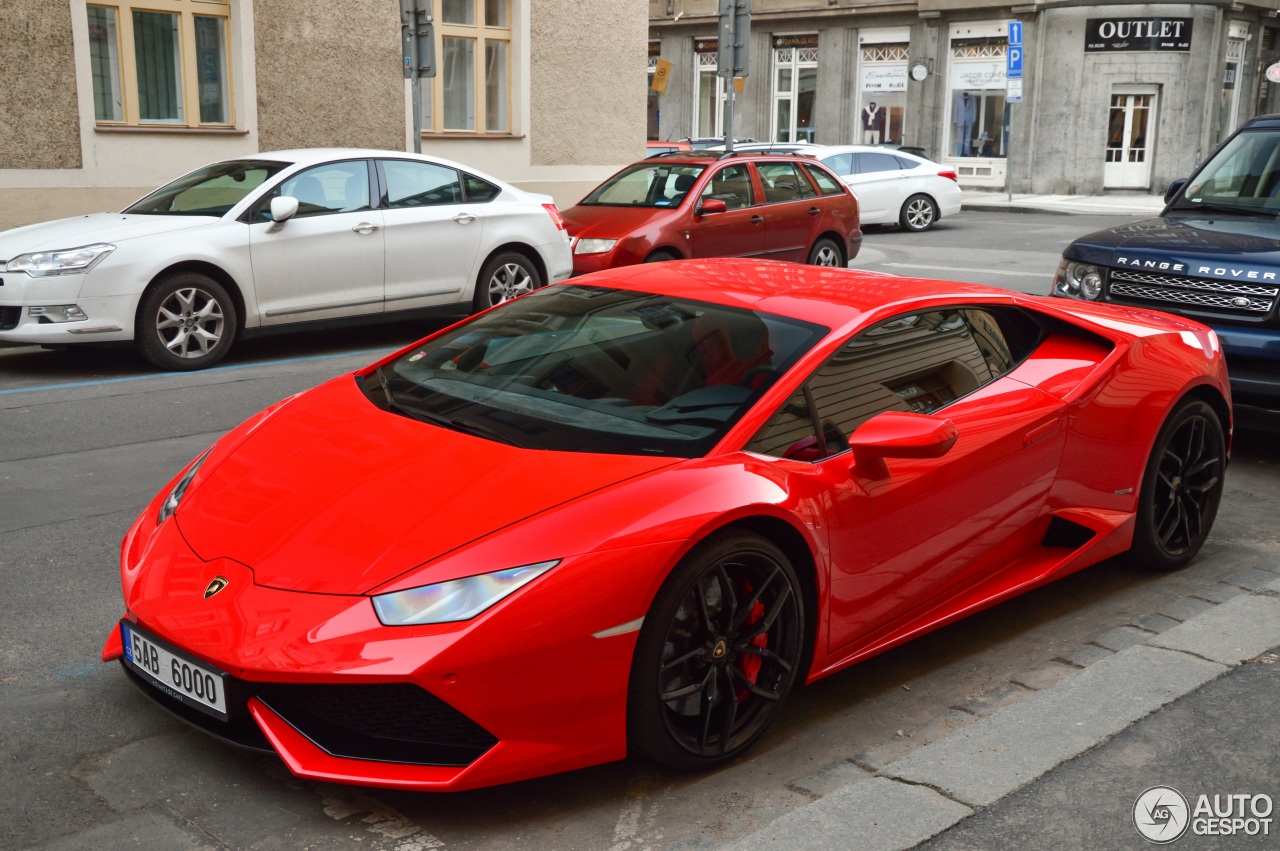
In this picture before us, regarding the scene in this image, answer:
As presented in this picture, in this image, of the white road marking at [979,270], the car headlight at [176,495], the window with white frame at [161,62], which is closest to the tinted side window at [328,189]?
the window with white frame at [161,62]

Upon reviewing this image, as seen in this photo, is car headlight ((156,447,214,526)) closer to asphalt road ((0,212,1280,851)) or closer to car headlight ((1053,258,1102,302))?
asphalt road ((0,212,1280,851))

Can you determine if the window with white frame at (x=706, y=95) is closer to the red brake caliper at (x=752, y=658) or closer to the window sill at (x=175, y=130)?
the window sill at (x=175, y=130)

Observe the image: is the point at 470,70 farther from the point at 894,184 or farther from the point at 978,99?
the point at 978,99

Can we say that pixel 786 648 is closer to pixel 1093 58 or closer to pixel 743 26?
pixel 743 26

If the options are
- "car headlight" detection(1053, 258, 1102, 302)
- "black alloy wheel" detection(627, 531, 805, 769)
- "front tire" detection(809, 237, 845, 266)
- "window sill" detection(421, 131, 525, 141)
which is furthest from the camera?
"window sill" detection(421, 131, 525, 141)

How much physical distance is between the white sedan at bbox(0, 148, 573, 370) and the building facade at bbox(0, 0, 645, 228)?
4.53 meters

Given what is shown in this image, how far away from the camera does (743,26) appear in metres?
16.8

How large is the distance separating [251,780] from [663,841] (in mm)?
1063

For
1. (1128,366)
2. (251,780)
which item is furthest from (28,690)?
(1128,366)

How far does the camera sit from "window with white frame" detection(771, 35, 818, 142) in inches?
1513

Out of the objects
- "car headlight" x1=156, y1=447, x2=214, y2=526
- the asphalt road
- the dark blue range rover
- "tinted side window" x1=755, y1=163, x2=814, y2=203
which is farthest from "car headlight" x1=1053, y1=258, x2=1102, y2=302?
"tinted side window" x1=755, y1=163, x2=814, y2=203

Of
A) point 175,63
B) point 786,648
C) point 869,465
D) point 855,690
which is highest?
point 175,63

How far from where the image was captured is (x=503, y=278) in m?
11.5

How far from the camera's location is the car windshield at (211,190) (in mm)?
10031
